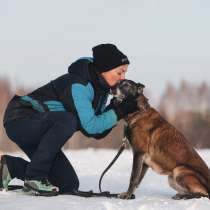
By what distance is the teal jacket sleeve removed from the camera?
5773 millimetres

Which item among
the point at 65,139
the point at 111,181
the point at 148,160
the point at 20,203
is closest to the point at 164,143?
the point at 148,160

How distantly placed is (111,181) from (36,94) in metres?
3.56

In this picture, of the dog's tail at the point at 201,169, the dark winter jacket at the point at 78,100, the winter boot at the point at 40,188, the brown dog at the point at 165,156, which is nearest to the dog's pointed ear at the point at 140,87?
the brown dog at the point at 165,156

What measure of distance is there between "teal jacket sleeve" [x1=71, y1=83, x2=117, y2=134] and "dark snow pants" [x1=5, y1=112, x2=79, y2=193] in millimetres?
134

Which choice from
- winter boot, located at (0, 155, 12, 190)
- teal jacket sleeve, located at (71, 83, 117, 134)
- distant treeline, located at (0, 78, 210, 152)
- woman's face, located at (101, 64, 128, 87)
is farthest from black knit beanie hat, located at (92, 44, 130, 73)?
distant treeline, located at (0, 78, 210, 152)

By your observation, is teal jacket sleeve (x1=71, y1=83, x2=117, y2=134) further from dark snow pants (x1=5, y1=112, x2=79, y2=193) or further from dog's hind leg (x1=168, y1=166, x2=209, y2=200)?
dog's hind leg (x1=168, y1=166, x2=209, y2=200)

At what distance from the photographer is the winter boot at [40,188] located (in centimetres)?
565

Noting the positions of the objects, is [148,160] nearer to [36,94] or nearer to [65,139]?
[65,139]

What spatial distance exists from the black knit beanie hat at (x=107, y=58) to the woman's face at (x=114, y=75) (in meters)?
0.05

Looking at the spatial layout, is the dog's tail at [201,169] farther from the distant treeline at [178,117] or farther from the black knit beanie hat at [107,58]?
the distant treeline at [178,117]

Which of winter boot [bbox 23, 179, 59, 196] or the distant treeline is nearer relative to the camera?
winter boot [bbox 23, 179, 59, 196]

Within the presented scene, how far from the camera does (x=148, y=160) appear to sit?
Result: 6.27 meters

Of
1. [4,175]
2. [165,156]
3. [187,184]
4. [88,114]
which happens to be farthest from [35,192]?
[187,184]

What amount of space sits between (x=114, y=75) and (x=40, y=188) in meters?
1.47
